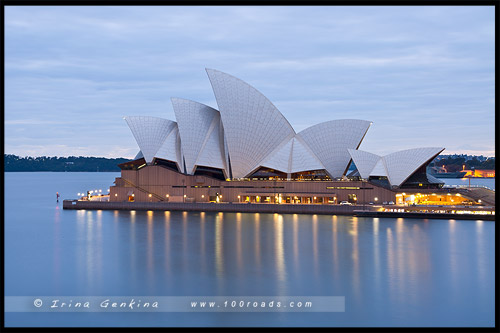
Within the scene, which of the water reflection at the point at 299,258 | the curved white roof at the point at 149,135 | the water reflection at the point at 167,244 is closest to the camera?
the water reflection at the point at 299,258

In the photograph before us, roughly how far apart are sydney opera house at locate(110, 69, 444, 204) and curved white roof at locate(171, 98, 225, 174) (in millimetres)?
88

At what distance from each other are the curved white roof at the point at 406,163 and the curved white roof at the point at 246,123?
925 cm

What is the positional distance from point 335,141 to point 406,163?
6387mm

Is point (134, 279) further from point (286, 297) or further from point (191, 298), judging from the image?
point (286, 297)

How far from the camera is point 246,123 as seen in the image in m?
41.6

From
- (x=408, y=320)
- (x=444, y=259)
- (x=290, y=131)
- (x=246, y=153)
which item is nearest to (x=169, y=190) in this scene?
(x=246, y=153)

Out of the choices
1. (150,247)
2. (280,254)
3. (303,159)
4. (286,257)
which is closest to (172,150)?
(303,159)

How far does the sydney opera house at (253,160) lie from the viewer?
40.8m

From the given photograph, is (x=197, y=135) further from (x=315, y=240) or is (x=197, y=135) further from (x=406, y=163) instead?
(x=406, y=163)

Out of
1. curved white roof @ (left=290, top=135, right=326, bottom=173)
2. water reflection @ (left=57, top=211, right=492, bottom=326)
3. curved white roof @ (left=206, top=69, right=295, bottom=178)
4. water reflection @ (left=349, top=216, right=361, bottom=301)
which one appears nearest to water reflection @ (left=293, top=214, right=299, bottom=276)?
water reflection @ (left=57, top=211, right=492, bottom=326)

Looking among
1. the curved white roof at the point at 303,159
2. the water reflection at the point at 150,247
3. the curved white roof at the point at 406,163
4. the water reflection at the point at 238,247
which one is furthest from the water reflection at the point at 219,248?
the curved white roof at the point at 406,163

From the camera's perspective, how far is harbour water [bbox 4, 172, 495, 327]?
15.7 meters

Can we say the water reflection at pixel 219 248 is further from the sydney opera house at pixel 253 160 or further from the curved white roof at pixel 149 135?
the curved white roof at pixel 149 135

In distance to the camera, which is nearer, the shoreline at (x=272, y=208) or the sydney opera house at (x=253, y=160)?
the shoreline at (x=272, y=208)
